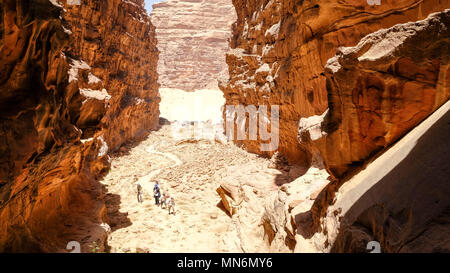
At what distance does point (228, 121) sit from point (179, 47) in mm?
52238

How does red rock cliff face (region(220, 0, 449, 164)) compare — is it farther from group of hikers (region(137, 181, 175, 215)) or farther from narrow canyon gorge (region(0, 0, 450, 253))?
group of hikers (region(137, 181, 175, 215))

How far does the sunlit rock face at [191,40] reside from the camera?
67.2 m

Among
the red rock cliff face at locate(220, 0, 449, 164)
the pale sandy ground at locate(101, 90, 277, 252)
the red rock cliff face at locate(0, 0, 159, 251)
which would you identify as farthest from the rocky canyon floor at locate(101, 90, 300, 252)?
the red rock cliff face at locate(220, 0, 449, 164)

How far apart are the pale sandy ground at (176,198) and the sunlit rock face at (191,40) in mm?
43344

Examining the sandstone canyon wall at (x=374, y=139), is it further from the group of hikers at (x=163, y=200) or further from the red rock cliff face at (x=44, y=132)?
the red rock cliff face at (x=44, y=132)

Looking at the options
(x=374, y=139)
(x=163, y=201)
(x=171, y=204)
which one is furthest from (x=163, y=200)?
(x=374, y=139)

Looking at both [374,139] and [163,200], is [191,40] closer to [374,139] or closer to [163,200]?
[163,200]

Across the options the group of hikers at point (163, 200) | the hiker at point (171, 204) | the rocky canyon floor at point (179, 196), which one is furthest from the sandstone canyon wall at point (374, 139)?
the group of hikers at point (163, 200)

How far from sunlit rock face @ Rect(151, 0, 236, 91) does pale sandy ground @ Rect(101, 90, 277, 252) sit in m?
43.3

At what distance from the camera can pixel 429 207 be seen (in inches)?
124

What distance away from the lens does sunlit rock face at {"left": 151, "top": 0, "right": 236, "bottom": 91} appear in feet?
221

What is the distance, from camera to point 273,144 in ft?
54.6
